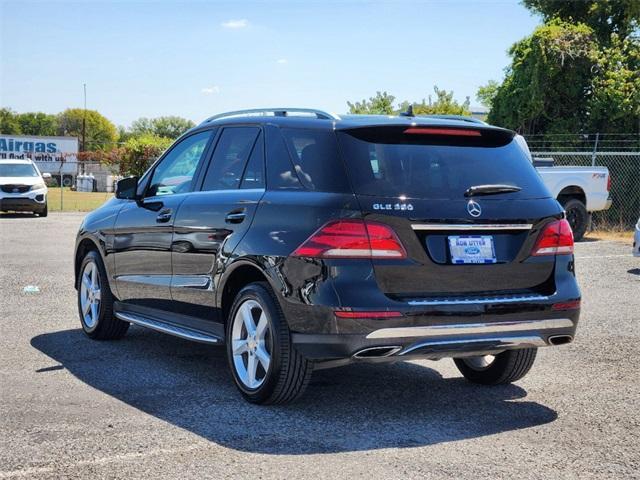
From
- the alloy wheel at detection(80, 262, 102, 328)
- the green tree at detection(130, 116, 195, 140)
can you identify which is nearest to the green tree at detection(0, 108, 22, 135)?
the green tree at detection(130, 116, 195, 140)

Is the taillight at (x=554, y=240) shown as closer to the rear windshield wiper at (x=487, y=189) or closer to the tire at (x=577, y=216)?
the rear windshield wiper at (x=487, y=189)

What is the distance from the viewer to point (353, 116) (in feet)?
20.0

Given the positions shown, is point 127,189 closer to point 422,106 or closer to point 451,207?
point 451,207

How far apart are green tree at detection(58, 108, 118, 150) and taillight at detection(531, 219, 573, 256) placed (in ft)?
526

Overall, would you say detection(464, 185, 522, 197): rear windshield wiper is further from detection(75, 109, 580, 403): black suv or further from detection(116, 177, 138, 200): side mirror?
detection(116, 177, 138, 200): side mirror

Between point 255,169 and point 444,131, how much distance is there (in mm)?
1275

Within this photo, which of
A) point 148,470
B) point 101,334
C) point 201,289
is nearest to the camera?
point 148,470

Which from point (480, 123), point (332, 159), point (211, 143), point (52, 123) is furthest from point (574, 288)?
point (52, 123)

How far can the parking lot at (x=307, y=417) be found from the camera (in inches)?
183

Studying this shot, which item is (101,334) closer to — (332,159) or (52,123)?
(332,159)

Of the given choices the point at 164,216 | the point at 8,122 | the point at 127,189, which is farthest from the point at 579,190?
the point at 8,122

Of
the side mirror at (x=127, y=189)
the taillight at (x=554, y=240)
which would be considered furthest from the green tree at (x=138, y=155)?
the taillight at (x=554, y=240)

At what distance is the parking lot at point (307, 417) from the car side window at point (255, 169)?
54.7 inches

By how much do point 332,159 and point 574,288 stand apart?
1.72 m
